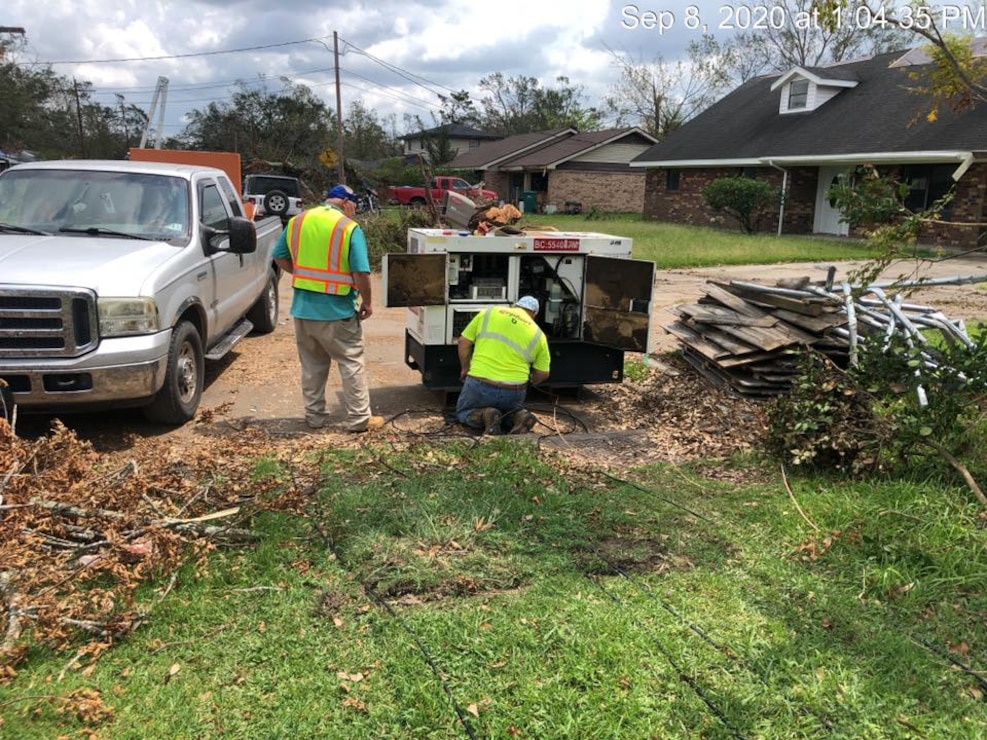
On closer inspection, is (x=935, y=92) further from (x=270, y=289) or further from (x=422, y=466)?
(x=270, y=289)

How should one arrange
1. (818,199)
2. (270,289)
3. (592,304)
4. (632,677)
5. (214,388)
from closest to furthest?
(632,677), (592,304), (214,388), (270,289), (818,199)

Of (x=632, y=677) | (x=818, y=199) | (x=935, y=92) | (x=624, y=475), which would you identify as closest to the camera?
(x=632, y=677)

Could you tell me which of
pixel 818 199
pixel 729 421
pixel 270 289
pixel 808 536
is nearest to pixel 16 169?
pixel 270 289

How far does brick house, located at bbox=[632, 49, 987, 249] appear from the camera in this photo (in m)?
22.8

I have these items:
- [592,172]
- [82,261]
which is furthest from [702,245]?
[592,172]

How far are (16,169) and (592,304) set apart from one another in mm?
5284

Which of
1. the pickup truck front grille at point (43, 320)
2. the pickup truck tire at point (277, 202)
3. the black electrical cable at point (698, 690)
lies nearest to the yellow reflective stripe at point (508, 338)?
the pickup truck front grille at point (43, 320)

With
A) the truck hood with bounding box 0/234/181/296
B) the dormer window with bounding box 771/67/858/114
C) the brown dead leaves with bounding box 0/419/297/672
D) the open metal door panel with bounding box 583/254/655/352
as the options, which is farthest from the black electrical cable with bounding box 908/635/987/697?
the dormer window with bounding box 771/67/858/114

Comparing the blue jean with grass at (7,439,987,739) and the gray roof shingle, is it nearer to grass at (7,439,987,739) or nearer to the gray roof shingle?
grass at (7,439,987,739)

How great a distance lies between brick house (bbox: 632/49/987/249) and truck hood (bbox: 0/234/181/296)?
19.4m

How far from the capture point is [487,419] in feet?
21.8

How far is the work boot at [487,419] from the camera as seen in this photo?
21.7 feet

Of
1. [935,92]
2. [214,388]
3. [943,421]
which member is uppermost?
[935,92]

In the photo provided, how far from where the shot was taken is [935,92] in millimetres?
5160
